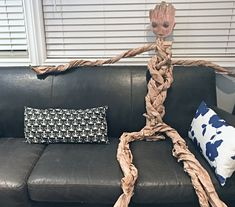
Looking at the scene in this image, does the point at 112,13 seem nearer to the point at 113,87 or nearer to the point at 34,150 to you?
the point at 113,87

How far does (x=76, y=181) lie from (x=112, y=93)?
69 centimetres

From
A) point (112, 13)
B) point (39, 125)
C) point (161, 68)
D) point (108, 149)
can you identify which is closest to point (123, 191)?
point (108, 149)

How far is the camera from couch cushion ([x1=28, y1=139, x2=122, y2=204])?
1394 mm

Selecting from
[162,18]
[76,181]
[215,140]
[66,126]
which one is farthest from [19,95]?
[215,140]

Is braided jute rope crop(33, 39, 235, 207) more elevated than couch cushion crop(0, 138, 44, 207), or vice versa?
braided jute rope crop(33, 39, 235, 207)

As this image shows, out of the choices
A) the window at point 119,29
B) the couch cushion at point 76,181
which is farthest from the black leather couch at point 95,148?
the window at point 119,29

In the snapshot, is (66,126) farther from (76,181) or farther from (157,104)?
(157,104)

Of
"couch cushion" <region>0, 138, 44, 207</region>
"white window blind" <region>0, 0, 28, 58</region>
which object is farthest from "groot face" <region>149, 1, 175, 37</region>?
"couch cushion" <region>0, 138, 44, 207</region>

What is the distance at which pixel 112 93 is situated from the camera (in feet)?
6.08

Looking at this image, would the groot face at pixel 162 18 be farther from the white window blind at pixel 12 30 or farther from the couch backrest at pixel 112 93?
the white window blind at pixel 12 30

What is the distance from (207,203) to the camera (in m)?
1.33

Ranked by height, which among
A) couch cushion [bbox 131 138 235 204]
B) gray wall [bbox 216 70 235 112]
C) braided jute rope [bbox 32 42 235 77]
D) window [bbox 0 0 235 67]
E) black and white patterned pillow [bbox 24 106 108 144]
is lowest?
couch cushion [bbox 131 138 235 204]

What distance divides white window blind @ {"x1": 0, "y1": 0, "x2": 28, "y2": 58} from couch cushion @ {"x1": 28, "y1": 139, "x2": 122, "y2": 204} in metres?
1.03

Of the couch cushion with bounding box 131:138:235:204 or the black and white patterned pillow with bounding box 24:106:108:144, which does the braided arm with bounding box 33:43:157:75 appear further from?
the couch cushion with bounding box 131:138:235:204
